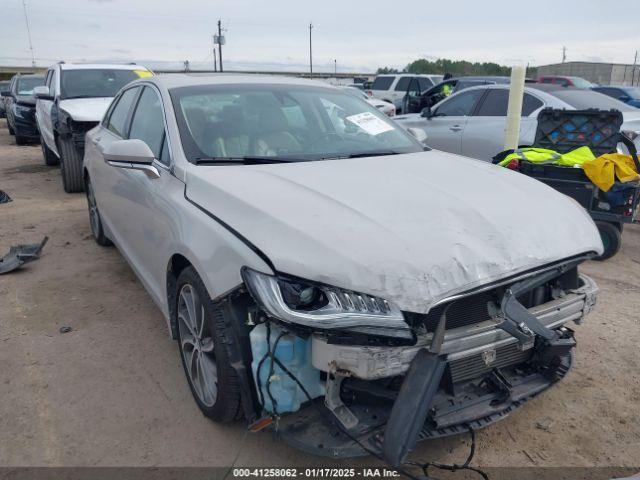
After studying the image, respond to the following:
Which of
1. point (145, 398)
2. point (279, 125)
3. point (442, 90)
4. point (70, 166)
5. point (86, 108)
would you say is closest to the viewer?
point (145, 398)

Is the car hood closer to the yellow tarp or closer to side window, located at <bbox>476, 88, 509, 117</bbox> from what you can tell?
side window, located at <bbox>476, 88, 509, 117</bbox>

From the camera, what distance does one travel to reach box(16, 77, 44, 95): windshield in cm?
1534

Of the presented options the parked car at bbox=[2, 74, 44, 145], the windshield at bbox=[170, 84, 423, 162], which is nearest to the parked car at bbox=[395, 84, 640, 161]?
the windshield at bbox=[170, 84, 423, 162]

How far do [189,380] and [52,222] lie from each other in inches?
181

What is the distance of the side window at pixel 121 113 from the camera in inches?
170

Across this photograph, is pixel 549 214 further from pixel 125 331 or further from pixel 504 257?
pixel 125 331

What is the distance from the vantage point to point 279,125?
3.48m

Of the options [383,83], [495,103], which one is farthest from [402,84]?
[495,103]

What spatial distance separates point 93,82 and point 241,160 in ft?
23.0

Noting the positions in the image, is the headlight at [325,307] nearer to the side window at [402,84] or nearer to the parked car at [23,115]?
the parked car at [23,115]

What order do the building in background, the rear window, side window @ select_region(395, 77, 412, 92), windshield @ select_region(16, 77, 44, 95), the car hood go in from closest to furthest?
the car hood, windshield @ select_region(16, 77, 44, 95), side window @ select_region(395, 77, 412, 92), the rear window, the building in background

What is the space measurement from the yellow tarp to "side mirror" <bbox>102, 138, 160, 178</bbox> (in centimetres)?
396

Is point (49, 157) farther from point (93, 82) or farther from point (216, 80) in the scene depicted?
point (216, 80)

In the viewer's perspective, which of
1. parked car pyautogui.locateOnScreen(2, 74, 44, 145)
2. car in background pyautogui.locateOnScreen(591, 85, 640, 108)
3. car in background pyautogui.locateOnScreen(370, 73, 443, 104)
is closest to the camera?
parked car pyautogui.locateOnScreen(2, 74, 44, 145)
